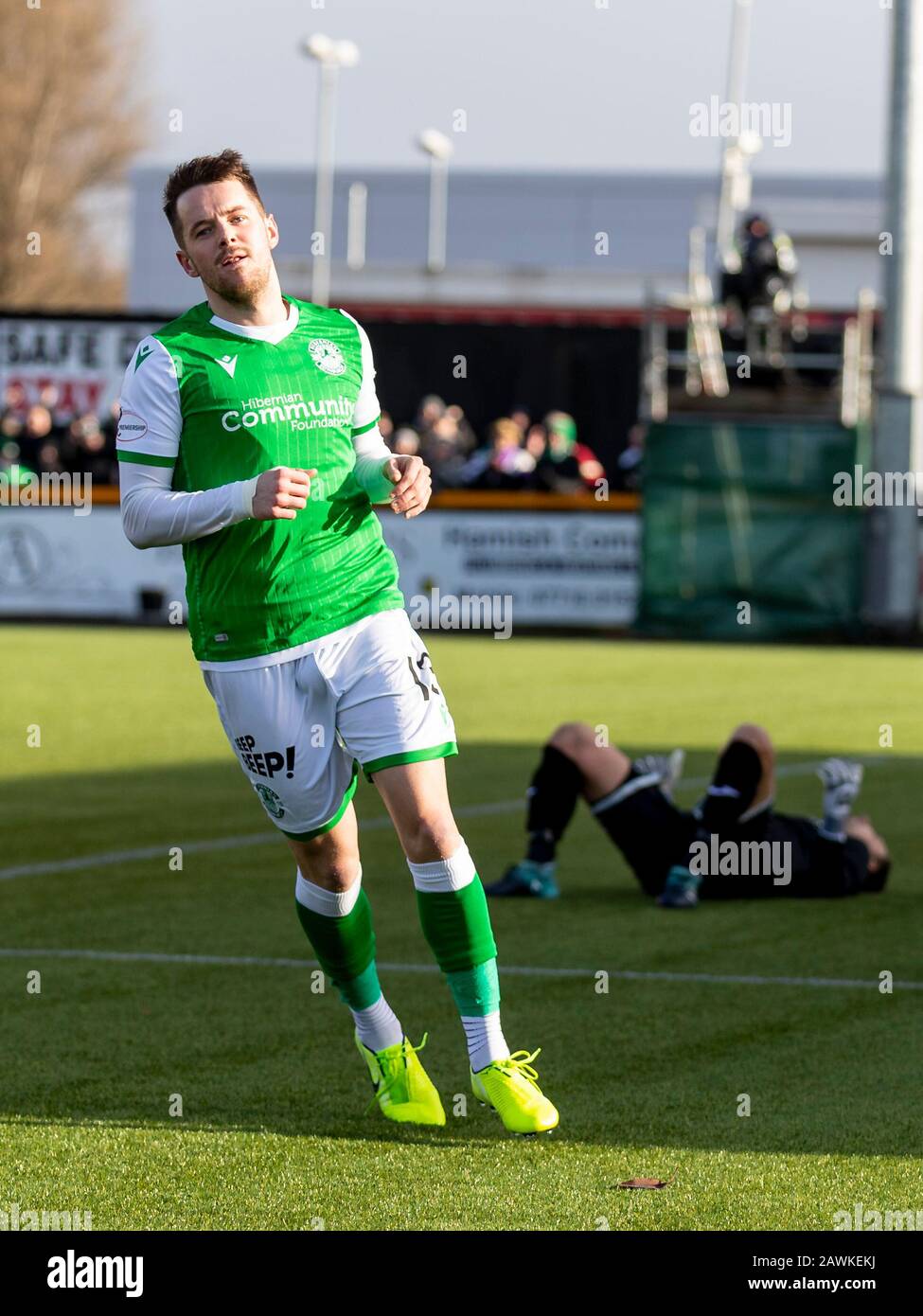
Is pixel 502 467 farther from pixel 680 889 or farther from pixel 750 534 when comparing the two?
pixel 680 889

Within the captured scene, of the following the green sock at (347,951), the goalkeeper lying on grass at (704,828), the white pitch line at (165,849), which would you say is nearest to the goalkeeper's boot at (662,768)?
the goalkeeper lying on grass at (704,828)

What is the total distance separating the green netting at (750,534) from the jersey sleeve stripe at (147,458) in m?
21.9

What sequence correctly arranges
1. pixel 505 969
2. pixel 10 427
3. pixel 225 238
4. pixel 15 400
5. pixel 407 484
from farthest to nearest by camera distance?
1. pixel 15 400
2. pixel 10 427
3. pixel 505 969
4. pixel 407 484
5. pixel 225 238

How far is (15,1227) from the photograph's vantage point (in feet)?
15.5

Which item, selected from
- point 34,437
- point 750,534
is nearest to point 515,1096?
point 750,534

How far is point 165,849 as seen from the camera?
1084 centimetres

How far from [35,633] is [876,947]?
2102cm

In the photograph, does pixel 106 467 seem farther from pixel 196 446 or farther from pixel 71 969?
pixel 196 446

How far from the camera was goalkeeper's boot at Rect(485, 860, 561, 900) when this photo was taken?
934 cm

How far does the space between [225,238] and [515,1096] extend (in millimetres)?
2134

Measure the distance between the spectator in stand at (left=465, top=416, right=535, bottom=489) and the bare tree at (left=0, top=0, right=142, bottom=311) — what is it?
148 ft

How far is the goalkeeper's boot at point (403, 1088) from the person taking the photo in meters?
5.77

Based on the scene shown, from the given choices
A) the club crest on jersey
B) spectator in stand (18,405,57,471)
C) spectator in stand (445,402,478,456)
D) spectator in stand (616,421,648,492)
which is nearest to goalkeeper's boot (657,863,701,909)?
the club crest on jersey

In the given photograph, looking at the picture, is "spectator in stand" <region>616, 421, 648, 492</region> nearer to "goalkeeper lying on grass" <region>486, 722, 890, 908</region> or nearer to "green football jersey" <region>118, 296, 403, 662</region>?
"goalkeeper lying on grass" <region>486, 722, 890, 908</region>
